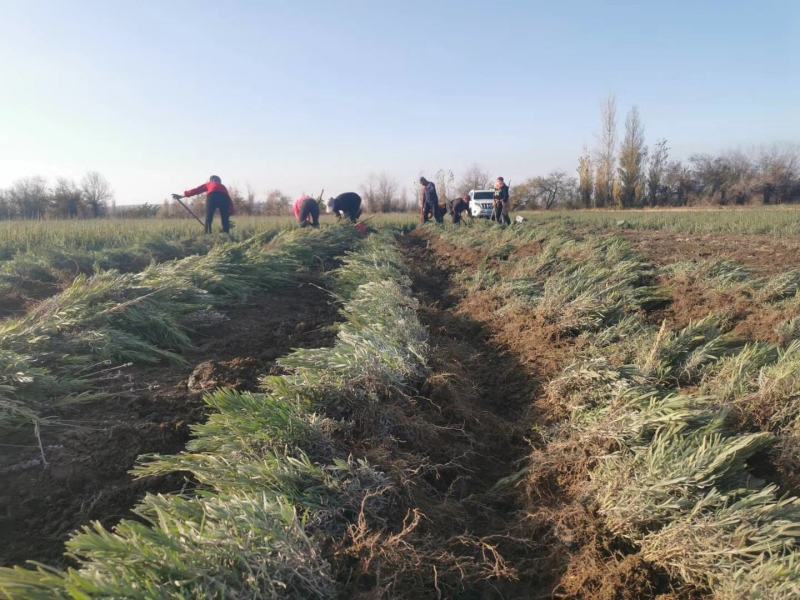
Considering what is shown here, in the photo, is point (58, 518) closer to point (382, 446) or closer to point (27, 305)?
point (382, 446)

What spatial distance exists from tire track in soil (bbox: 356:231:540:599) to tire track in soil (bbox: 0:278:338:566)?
116cm

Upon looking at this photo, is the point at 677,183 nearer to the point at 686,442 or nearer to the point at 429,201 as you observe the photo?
the point at 429,201

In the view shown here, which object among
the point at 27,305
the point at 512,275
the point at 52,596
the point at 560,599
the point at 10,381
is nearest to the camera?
the point at 52,596

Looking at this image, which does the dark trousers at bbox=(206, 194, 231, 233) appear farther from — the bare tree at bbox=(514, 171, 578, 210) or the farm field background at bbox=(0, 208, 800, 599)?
the bare tree at bbox=(514, 171, 578, 210)

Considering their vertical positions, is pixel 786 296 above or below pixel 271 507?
above

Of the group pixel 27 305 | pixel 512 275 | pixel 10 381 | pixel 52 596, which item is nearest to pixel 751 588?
pixel 52 596

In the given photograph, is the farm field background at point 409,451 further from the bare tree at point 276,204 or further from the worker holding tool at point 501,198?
the bare tree at point 276,204

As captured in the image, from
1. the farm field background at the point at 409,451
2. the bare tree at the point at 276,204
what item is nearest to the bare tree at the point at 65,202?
the bare tree at the point at 276,204

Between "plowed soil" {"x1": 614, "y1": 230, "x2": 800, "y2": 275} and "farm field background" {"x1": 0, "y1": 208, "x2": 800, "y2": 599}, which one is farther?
"plowed soil" {"x1": 614, "y1": 230, "x2": 800, "y2": 275}

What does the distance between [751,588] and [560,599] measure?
63 centimetres

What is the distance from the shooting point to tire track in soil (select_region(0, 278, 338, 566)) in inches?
76.5

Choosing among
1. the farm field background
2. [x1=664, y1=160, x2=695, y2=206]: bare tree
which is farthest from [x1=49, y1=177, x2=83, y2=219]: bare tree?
[x1=664, y1=160, x2=695, y2=206]: bare tree

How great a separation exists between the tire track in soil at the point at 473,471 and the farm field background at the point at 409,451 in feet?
0.05

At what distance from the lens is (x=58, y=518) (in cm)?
198
